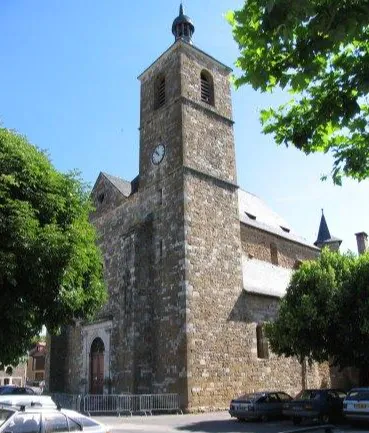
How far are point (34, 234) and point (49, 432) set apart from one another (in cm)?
433

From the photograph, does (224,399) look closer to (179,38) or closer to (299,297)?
(299,297)

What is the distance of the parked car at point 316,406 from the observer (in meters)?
16.2

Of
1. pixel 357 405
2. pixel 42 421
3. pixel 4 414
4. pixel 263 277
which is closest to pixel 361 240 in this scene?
pixel 263 277

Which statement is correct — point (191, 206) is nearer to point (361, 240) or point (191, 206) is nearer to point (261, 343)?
point (261, 343)

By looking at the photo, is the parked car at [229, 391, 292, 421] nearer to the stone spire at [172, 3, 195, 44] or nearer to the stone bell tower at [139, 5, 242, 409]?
the stone bell tower at [139, 5, 242, 409]

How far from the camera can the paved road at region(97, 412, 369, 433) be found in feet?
48.8

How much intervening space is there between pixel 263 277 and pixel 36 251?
18.5m

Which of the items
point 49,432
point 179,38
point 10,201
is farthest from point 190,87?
point 49,432

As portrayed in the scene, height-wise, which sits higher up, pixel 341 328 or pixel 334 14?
pixel 334 14

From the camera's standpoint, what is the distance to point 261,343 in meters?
24.1

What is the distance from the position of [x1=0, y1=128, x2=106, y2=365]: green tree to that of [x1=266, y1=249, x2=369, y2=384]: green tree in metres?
9.94

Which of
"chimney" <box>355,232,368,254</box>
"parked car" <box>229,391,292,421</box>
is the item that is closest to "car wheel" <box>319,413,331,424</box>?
"parked car" <box>229,391,292,421</box>

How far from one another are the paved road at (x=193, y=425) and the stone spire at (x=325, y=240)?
839 inches

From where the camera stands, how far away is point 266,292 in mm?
25172
